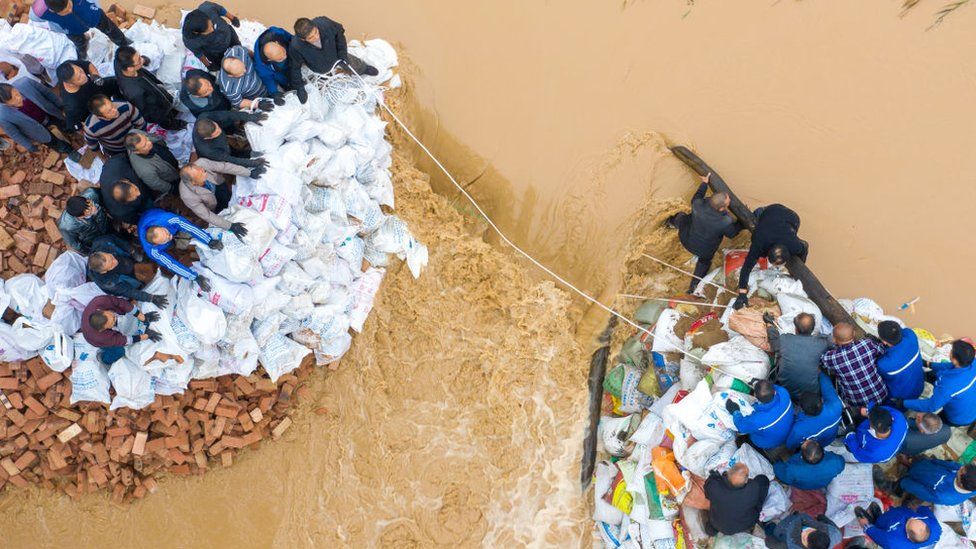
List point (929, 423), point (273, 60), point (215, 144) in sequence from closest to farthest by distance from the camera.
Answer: point (929, 423), point (215, 144), point (273, 60)

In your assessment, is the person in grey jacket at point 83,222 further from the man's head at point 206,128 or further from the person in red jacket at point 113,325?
the man's head at point 206,128

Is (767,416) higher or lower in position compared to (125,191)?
higher

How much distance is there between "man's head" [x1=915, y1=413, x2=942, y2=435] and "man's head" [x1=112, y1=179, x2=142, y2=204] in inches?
168

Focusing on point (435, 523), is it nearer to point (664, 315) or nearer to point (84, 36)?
point (664, 315)

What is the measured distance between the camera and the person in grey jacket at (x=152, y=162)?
3270mm

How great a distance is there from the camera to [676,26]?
4320 millimetres

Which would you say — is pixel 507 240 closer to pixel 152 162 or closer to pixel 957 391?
pixel 152 162

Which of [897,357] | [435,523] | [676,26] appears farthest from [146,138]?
[897,357]

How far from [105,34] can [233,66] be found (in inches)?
39.4

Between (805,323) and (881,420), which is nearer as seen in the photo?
(881,420)

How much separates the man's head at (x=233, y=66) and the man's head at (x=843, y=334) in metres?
3.57

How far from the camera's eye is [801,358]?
11.8ft

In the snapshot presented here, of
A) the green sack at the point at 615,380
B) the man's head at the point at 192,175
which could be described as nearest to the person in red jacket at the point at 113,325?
the man's head at the point at 192,175

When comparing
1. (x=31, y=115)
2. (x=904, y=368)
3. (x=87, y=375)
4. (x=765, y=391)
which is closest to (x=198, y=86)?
(x=31, y=115)
